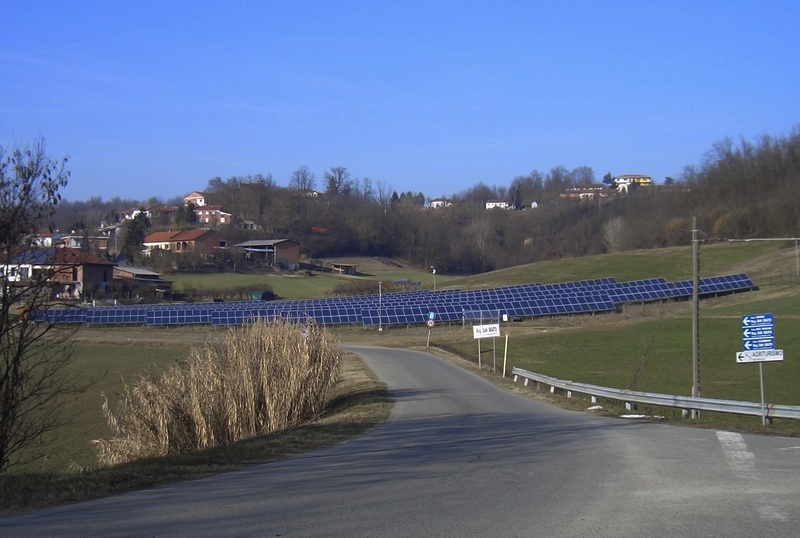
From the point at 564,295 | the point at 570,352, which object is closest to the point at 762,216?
the point at 564,295

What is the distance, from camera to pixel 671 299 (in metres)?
68.5

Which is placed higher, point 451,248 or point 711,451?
point 451,248

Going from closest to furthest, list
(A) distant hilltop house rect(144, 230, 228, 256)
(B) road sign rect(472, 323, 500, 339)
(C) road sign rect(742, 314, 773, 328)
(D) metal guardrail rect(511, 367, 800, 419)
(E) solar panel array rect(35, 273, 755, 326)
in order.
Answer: (D) metal guardrail rect(511, 367, 800, 419) < (C) road sign rect(742, 314, 773, 328) < (B) road sign rect(472, 323, 500, 339) < (E) solar panel array rect(35, 273, 755, 326) < (A) distant hilltop house rect(144, 230, 228, 256)

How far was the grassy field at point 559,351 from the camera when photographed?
41.3ft

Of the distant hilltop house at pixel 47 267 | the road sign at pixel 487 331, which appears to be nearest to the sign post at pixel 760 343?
the distant hilltop house at pixel 47 267

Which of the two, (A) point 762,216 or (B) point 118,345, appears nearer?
(B) point 118,345

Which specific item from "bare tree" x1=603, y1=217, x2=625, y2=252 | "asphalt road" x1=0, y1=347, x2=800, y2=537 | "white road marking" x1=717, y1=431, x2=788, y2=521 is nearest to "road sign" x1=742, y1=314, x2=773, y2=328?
"white road marking" x1=717, y1=431, x2=788, y2=521

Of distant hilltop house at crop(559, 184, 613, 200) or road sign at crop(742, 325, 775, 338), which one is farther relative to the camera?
distant hilltop house at crop(559, 184, 613, 200)

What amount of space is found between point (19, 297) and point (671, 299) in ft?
205

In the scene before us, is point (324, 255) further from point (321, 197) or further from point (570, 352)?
point (570, 352)

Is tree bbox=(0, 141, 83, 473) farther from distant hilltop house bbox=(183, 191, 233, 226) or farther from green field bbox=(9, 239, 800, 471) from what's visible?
distant hilltop house bbox=(183, 191, 233, 226)

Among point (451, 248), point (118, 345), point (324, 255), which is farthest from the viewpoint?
point (451, 248)

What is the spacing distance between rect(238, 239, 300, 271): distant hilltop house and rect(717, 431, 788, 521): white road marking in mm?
95237

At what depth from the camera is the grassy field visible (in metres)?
12.6
